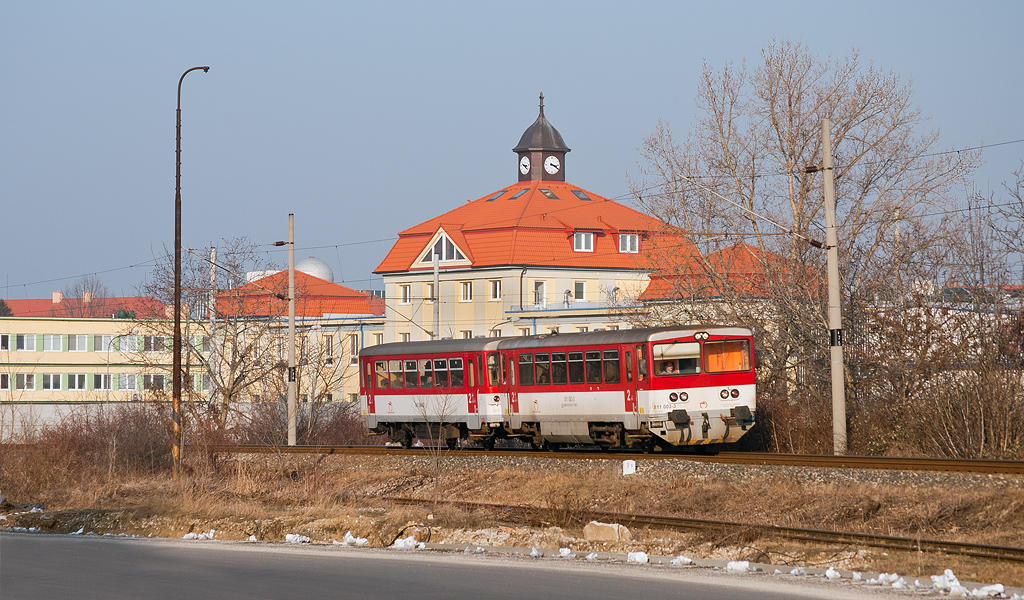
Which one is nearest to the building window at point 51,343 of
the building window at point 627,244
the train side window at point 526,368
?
the building window at point 627,244

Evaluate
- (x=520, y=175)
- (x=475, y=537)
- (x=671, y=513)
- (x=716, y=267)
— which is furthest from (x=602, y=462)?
(x=520, y=175)

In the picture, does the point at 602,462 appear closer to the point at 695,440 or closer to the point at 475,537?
the point at 695,440

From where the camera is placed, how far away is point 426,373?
30078mm

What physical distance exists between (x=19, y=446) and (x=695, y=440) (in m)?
15.6

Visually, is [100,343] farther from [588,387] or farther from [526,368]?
[588,387]

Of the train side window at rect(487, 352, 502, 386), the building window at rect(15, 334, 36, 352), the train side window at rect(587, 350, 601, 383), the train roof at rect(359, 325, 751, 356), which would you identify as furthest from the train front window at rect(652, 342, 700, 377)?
the building window at rect(15, 334, 36, 352)

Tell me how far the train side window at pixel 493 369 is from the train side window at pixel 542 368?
1354 mm

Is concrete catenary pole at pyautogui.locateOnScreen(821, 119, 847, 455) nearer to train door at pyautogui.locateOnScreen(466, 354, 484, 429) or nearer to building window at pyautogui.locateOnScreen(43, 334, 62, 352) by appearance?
train door at pyautogui.locateOnScreen(466, 354, 484, 429)

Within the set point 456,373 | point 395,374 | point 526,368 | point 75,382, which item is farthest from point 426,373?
point 75,382

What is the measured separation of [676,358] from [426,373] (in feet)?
25.6

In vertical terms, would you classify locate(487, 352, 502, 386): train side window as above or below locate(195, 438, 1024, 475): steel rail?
above

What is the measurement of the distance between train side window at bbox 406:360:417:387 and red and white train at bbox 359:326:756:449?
0.08ft

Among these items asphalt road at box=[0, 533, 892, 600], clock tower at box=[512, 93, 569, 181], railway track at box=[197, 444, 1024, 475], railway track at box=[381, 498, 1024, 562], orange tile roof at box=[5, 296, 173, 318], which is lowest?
asphalt road at box=[0, 533, 892, 600]

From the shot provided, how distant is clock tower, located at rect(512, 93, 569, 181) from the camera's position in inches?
3526
